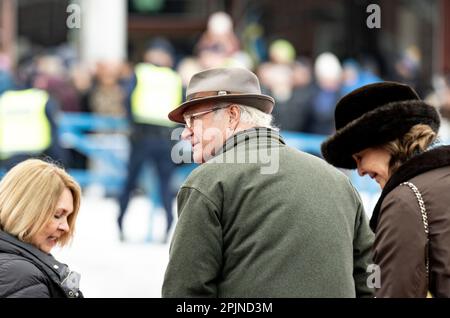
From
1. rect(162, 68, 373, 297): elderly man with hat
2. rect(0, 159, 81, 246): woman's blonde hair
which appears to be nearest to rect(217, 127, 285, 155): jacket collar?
rect(162, 68, 373, 297): elderly man with hat

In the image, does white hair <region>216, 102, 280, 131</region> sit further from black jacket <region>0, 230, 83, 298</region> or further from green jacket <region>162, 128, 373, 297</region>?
black jacket <region>0, 230, 83, 298</region>

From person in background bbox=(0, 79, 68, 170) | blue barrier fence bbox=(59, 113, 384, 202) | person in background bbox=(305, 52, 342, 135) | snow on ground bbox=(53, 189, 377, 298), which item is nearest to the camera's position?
snow on ground bbox=(53, 189, 377, 298)

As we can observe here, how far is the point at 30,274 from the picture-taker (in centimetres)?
338

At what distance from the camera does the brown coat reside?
324 cm

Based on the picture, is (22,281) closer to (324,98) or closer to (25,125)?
(25,125)

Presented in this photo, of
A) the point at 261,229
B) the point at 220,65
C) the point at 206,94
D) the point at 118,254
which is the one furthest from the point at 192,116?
the point at 220,65

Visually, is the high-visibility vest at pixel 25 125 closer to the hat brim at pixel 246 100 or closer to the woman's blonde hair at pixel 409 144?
the hat brim at pixel 246 100

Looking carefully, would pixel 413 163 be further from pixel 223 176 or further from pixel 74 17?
pixel 74 17

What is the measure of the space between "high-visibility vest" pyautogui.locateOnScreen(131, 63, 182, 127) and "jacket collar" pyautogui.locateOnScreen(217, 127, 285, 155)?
6997 millimetres

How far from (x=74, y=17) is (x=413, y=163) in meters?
4.93

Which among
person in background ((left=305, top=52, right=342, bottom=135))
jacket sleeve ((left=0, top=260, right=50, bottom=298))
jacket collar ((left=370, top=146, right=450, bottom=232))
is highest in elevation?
jacket collar ((left=370, top=146, right=450, bottom=232))

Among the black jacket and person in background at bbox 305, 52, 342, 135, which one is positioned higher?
the black jacket

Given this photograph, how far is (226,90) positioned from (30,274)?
2.97 ft
